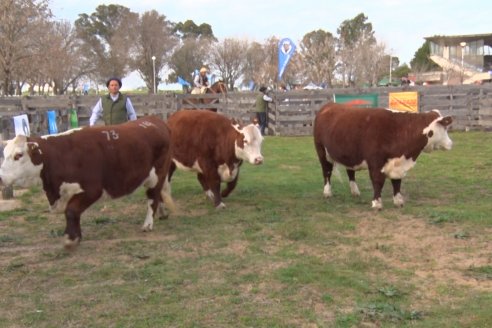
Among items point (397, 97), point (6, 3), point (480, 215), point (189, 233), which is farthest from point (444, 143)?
point (6, 3)

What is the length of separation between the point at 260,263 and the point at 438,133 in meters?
3.58

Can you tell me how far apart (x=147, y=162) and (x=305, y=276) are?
101 inches

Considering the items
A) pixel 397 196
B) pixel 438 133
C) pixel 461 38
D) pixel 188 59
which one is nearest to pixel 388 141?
pixel 438 133

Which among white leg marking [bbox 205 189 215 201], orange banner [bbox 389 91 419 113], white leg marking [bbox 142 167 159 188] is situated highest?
orange banner [bbox 389 91 419 113]

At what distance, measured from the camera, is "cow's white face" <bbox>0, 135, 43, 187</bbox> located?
5.66m

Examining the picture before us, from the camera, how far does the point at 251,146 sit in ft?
25.5

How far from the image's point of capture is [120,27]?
203ft

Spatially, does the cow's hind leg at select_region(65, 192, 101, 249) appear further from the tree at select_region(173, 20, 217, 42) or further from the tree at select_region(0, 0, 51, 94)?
the tree at select_region(173, 20, 217, 42)

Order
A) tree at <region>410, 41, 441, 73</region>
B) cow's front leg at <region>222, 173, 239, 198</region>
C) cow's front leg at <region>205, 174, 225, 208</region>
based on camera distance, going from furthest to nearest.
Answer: tree at <region>410, 41, 441, 73</region>
cow's front leg at <region>222, 173, 239, 198</region>
cow's front leg at <region>205, 174, 225, 208</region>

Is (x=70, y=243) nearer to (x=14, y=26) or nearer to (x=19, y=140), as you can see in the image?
(x=19, y=140)

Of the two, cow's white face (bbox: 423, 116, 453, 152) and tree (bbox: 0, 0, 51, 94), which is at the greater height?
tree (bbox: 0, 0, 51, 94)

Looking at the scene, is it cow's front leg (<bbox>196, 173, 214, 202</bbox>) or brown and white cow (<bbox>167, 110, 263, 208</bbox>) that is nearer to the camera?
brown and white cow (<bbox>167, 110, 263, 208</bbox>)

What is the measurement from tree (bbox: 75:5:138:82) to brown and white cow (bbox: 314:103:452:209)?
Result: 51.5 metres

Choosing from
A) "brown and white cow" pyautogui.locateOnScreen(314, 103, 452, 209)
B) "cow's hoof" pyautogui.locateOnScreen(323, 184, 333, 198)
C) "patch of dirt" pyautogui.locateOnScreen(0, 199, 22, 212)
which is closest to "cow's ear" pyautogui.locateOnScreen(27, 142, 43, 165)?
"patch of dirt" pyautogui.locateOnScreen(0, 199, 22, 212)
